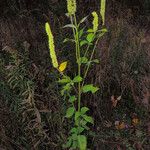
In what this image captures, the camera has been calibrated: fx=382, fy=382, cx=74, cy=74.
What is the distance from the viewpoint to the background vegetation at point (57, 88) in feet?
9.64

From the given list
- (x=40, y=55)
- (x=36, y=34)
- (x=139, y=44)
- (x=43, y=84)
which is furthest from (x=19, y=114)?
(x=139, y=44)

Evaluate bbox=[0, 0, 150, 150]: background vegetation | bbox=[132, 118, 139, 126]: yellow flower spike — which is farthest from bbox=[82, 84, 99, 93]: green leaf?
bbox=[132, 118, 139, 126]: yellow flower spike

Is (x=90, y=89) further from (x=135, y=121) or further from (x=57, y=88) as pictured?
(x=135, y=121)

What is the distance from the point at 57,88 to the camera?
3111mm

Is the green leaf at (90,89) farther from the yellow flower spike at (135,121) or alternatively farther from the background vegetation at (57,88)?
the yellow flower spike at (135,121)

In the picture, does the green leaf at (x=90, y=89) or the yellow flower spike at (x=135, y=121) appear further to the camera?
the yellow flower spike at (x=135, y=121)

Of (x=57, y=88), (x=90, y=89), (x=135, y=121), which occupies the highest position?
(x=90, y=89)

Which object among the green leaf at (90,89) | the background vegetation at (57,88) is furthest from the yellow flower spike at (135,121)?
the green leaf at (90,89)

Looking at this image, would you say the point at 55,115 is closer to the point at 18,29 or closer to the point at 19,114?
the point at 19,114

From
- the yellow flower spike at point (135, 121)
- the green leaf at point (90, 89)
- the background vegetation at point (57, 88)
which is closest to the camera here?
the green leaf at point (90, 89)

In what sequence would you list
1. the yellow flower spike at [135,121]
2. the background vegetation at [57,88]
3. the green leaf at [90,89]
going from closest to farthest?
the green leaf at [90,89]
the background vegetation at [57,88]
the yellow flower spike at [135,121]

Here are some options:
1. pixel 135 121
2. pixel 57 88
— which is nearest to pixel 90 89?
pixel 57 88

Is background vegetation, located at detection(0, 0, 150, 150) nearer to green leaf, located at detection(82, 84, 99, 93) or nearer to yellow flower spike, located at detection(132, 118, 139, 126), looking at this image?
yellow flower spike, located at detection(132, 118, 139, 126)

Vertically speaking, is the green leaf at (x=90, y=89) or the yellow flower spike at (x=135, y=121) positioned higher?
the green leaf at (x=90, y=89)
